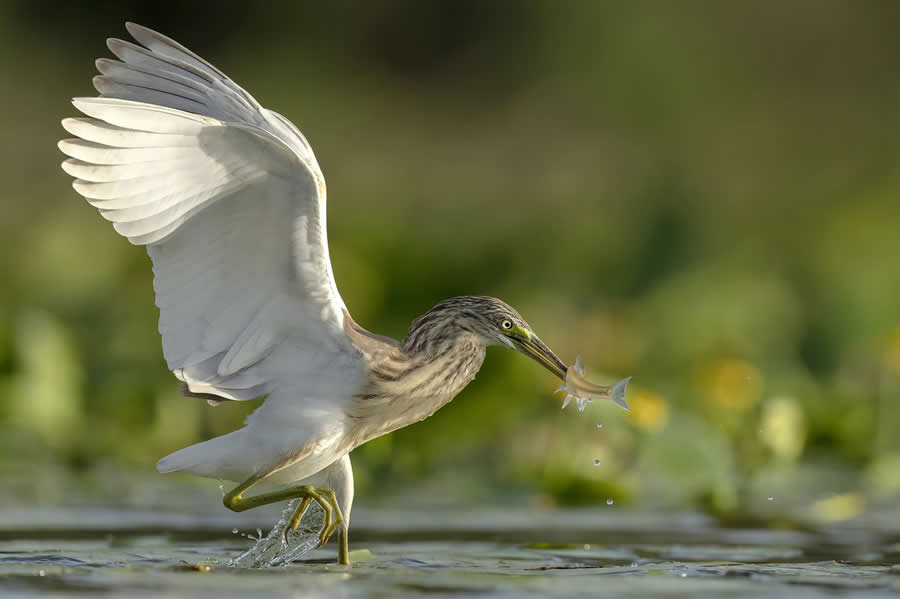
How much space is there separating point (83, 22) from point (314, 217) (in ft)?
37.4

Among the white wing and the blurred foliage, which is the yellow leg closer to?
the white wing

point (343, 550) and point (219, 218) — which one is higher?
point (219, 218)

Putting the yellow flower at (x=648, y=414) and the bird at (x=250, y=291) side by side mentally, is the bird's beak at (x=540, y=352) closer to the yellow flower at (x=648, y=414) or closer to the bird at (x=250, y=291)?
the bird at (x=250, y=291)

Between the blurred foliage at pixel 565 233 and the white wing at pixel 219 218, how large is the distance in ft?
6.05

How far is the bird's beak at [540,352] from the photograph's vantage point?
4934 millimetres

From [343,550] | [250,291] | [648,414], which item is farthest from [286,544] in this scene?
[648,414]

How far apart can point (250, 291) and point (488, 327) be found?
2.45 feet

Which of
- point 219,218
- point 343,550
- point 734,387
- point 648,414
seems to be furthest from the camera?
point 734,387

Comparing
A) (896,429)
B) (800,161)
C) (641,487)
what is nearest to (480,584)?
(641,487)

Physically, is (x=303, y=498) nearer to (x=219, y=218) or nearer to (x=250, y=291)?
(x=250, y=291)

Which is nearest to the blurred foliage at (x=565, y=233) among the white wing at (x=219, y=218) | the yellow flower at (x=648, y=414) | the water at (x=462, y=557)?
the yellow flower at (x=648, y=414)

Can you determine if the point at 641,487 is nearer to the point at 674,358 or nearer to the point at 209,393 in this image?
the point at 674,358

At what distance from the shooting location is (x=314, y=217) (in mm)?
4430

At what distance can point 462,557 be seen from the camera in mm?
4922
